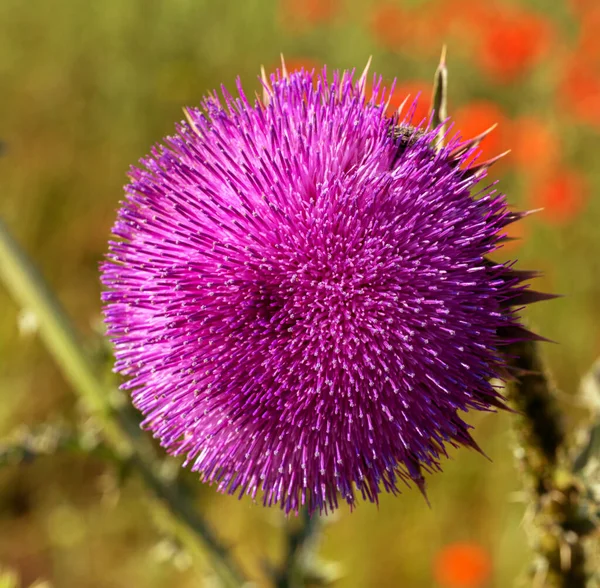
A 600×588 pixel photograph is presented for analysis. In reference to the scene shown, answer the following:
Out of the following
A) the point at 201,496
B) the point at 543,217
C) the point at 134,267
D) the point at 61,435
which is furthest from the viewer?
the point at 201,496

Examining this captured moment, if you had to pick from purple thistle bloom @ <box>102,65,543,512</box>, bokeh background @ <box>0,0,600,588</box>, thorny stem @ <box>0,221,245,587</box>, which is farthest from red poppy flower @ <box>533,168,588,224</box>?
thorny stem @ <box>0,221,245,587</box>

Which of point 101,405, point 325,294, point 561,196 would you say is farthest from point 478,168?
point 561,196

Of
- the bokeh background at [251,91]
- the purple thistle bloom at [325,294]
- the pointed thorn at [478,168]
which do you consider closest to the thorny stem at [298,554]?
the bokeh background at [251,91]

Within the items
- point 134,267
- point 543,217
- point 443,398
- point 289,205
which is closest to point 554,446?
point 443,398

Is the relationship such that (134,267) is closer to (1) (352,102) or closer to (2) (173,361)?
(2) (173,361)

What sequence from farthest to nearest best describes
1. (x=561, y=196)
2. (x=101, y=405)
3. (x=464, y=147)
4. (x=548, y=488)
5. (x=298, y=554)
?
(x=561, y=196) → (x=298, y=554) → (x=101, y=405) → (x=548, y=488) → (x=464, y=147)

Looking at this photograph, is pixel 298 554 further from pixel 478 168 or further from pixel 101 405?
pixel 478 168

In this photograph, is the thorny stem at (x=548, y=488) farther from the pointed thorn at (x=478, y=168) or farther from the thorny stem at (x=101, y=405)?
the thorny stem at (x=101, y=405)

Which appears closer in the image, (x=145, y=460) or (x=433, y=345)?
(x=433, y=345)
